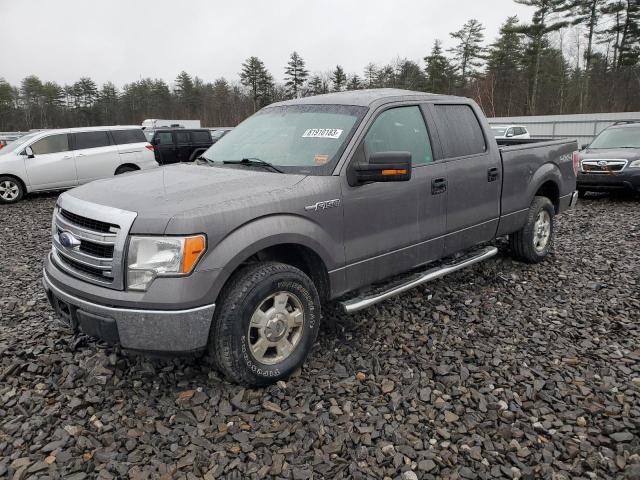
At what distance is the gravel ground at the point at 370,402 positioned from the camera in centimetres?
250

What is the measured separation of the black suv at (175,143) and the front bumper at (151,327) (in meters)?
14.2

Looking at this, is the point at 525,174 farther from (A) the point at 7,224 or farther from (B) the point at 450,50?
(B) the point at 450,50

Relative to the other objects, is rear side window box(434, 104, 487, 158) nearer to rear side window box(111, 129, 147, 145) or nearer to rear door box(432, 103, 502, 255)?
rear door box(432, 103, 502, 255)

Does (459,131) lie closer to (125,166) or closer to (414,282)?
(414,282)

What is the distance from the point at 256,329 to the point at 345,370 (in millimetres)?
775

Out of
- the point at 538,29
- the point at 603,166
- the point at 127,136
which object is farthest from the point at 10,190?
the point at 538,29

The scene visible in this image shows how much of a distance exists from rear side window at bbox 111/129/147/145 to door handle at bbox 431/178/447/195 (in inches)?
419

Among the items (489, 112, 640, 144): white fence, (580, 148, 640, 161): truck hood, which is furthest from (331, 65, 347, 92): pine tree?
(580, 148, 640, 161): truck hood

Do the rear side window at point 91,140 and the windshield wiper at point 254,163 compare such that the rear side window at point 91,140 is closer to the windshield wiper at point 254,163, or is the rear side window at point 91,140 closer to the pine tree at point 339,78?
the windshield wiper at point 254,163

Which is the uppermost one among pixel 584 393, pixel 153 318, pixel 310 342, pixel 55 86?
pixel 55 86

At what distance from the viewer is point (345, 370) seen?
3.38 meters

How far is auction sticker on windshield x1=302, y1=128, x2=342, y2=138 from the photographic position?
3582 mm

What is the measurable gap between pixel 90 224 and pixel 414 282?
2464 mm

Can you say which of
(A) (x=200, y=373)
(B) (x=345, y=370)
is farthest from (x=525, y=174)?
(A) (x=200, y=373)
